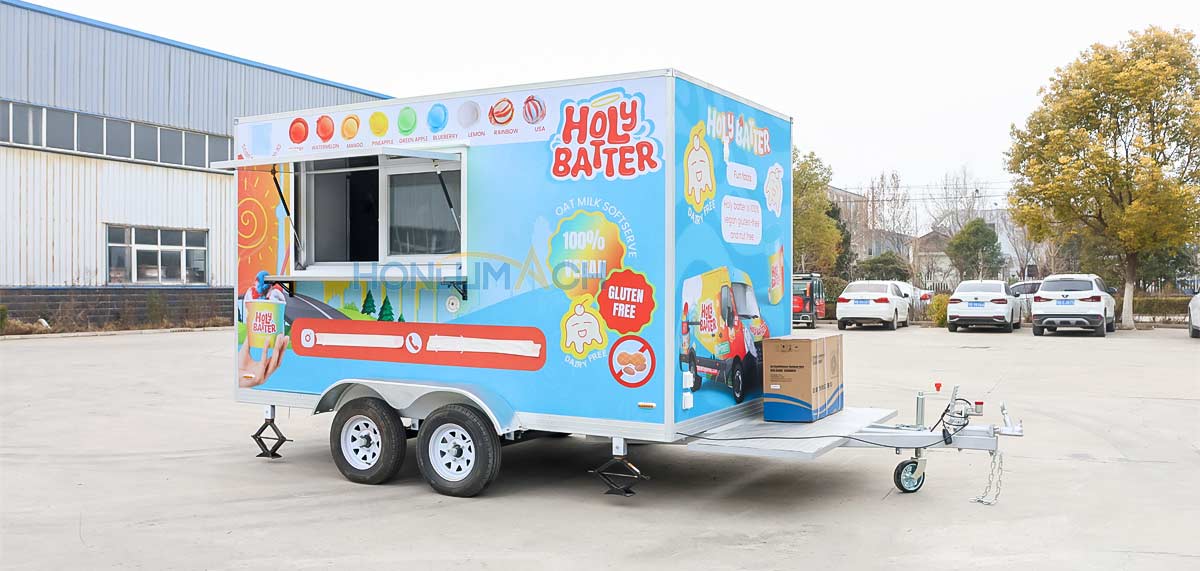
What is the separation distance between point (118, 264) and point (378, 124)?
78.0 ft

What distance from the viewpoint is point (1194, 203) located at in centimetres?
2616

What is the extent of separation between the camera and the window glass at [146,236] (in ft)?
95.2

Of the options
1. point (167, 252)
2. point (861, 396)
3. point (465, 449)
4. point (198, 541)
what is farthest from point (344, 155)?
point (167, 252)

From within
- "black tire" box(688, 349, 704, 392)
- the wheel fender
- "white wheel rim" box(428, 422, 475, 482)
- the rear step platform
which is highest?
"black tire" box(688, 349, 704, 392)

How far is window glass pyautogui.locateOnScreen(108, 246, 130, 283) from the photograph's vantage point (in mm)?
28156

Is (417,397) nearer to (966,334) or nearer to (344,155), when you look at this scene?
(344,155)

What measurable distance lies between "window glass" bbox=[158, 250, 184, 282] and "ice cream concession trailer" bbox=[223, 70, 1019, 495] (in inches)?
922

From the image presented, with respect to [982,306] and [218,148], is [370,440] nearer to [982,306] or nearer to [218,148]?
[982,306]

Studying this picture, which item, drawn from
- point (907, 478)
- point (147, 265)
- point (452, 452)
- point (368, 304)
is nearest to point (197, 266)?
point (147, 265)

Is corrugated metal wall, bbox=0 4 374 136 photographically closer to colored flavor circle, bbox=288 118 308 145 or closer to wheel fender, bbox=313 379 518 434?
colored flavor circle, bbox=288 118 308 145

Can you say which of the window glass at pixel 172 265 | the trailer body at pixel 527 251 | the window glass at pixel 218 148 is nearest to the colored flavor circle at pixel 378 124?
the trailer body at pixel 527 251

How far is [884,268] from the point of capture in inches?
1689

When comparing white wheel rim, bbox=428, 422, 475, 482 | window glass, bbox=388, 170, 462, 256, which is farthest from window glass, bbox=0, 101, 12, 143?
white wheel rim, bbox=428, 422, 475, 482

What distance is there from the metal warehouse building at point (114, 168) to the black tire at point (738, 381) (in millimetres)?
23705
